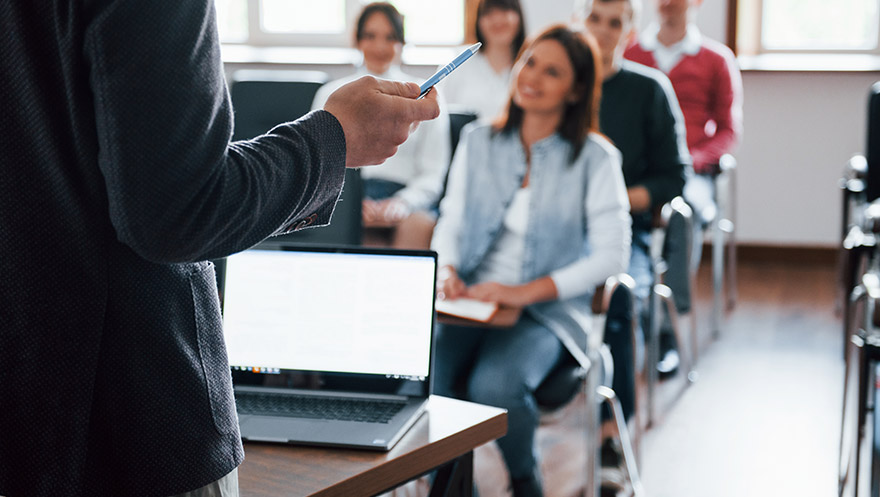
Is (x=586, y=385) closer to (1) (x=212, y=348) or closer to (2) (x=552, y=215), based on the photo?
(2) (x=552, y=215)

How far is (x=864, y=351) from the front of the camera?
7.14 ft

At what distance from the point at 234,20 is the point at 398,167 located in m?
3.28

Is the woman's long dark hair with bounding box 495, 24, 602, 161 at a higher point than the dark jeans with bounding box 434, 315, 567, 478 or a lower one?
higher

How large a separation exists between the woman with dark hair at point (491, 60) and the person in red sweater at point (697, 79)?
689 millimetres

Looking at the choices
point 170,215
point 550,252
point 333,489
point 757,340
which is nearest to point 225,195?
point 170,215

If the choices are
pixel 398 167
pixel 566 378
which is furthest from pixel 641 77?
pixel 566 378

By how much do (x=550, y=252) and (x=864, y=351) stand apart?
765 millimetres

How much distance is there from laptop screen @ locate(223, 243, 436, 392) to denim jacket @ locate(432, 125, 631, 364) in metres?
1.02

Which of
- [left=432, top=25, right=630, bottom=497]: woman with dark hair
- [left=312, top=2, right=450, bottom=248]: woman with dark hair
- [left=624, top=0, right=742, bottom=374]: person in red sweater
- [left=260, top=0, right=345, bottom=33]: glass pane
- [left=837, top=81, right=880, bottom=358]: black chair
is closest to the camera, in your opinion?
[left=432, top=25, right=630, bottom=497]: woman with dark hair

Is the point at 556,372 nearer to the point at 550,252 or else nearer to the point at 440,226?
the point at 550,252

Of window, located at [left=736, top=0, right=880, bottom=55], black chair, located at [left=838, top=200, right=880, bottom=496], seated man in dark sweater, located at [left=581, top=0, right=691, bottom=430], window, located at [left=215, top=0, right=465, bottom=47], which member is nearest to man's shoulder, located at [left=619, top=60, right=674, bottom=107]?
seated man in dark sweater, located at [left=581, top=0, right=691, bottom=430]

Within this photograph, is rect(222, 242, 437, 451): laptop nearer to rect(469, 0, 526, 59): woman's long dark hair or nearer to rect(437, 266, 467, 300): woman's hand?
rect(437, 266, 467, 300): woman's hand

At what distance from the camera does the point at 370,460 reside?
113 cm

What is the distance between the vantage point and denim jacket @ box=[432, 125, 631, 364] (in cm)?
241
